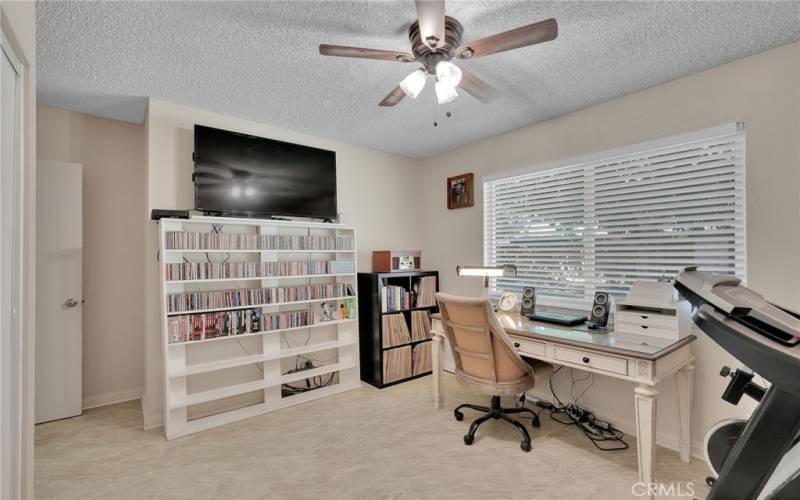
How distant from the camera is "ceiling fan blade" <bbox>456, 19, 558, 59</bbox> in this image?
1.45 m

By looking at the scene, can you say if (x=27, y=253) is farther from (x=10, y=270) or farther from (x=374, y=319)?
(x=374, y=319)

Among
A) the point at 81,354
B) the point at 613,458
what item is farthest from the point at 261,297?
the point at 613,458

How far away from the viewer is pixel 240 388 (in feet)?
9.31

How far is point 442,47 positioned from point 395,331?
103 inches

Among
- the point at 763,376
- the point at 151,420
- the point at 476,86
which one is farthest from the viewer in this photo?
the point at 151,420

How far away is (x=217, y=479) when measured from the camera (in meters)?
2.06

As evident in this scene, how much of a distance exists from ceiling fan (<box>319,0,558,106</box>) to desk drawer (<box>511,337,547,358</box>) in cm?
157

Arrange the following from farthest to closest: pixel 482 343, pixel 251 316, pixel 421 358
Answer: pixel 421 358, pixel 251 316, pixel 482 343

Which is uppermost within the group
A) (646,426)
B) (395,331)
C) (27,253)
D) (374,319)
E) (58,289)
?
(27,253)

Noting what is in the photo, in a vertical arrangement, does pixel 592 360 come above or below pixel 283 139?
below

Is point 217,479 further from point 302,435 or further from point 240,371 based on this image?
point 240,371

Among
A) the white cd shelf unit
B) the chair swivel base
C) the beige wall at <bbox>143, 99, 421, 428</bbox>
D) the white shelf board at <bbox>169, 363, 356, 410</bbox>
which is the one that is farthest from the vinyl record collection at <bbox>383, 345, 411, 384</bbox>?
the beige wall at <bbox>143, 99, 421, 428</bbox>

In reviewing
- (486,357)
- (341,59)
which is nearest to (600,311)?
(486,357)

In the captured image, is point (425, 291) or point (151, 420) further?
point (425, 291)
